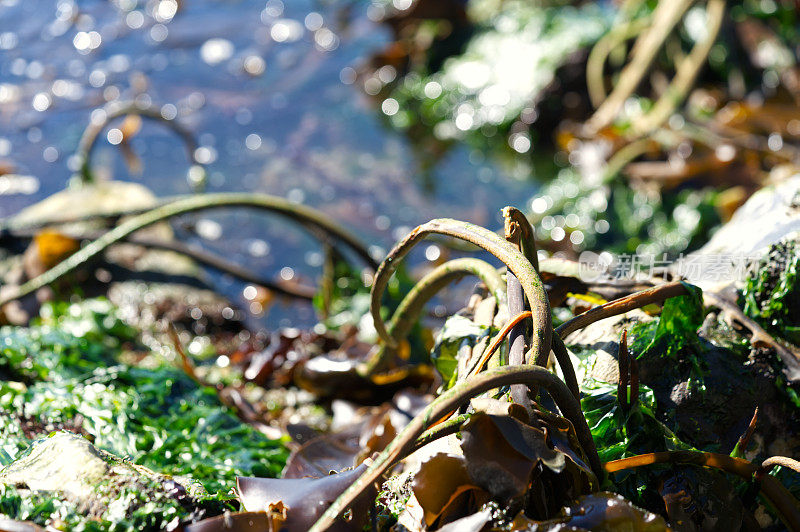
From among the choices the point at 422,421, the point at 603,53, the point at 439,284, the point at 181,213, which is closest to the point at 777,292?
the point at 439,284

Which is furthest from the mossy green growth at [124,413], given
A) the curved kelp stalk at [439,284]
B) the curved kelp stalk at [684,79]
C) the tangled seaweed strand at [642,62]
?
the tangled seaweed strand at [642,62]

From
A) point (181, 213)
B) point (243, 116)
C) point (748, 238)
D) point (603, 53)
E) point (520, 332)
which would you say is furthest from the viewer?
point (243, 116)

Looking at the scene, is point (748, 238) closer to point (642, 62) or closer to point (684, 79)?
point (684, 79)

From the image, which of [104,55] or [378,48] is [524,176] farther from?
[104,55]

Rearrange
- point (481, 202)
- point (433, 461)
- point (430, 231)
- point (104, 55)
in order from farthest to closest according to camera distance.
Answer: point (104, 55)
point (481, 202)
point (430, 231)
point (433, 461)

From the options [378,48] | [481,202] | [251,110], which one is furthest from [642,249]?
[378,48]

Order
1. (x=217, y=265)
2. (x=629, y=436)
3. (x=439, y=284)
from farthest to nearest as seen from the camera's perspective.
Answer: (x=217, y=265), (x=439, y=284), (x=629, y=436)

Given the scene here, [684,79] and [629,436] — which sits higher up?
[629,436]
